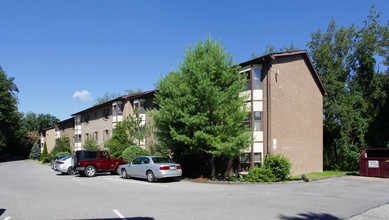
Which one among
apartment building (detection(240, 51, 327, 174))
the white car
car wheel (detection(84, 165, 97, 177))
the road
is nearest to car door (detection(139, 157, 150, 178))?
the road

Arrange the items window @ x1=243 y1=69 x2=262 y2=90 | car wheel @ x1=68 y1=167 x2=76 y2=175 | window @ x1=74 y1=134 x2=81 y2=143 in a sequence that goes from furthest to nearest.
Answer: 1. window @ x1=74 y1=134 x2=81 y2=143
2. car wheel @ x1=68 y1=167 x2=76 y2=175
3. window @ x1=243 y1=69 x2=262 y2=90

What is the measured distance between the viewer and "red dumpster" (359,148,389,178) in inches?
691

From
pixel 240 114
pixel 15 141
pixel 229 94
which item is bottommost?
pixel 15 141

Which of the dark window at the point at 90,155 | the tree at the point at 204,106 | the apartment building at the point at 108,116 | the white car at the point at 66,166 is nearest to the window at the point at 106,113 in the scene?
the apartment building at the point at 108,116

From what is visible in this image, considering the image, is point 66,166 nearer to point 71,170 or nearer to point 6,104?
point 71,170

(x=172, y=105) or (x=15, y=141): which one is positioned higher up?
(x=172, y=105)

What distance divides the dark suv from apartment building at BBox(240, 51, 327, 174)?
9.70m

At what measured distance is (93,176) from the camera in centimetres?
1886

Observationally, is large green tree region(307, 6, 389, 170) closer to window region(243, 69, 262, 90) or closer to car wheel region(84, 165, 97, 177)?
window region(243, 69, 262, 90)

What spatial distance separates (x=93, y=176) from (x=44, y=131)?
51.7 m

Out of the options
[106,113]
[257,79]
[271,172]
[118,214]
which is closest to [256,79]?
[257,79]

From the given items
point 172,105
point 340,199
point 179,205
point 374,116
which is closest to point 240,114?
point 172,105

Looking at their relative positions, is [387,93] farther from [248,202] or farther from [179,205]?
[179,205]

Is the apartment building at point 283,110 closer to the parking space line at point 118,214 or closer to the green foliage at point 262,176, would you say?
the green foliage at point 262,176
